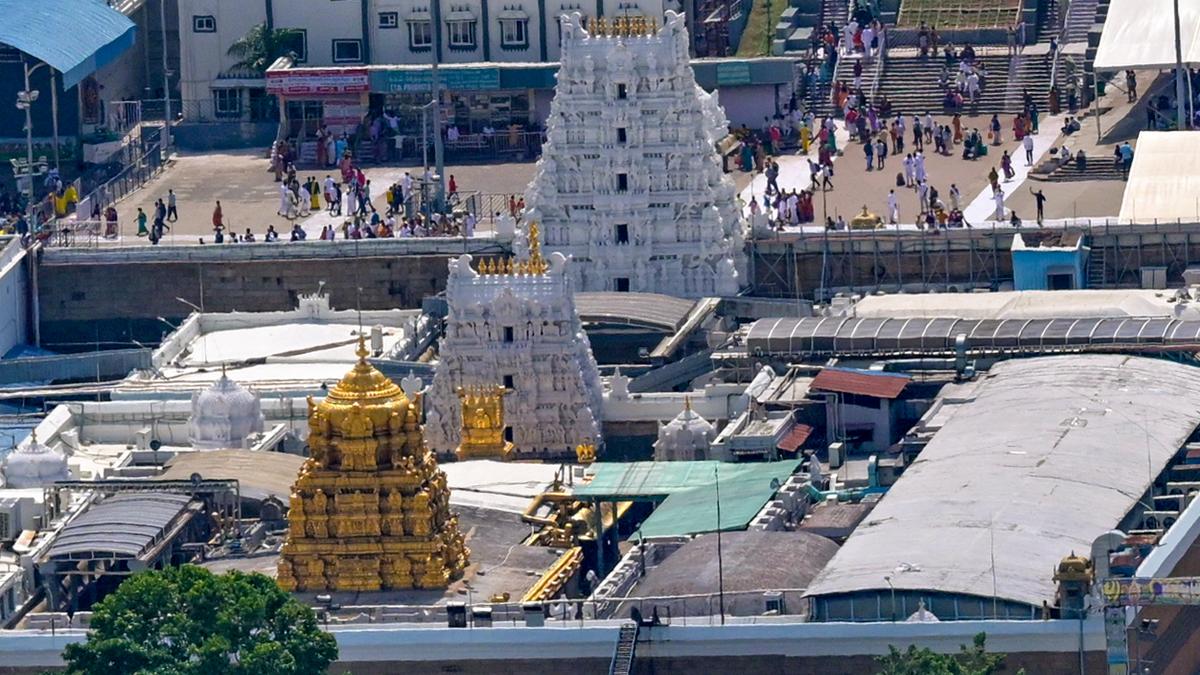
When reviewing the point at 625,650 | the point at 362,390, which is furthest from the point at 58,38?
the point at 625,650

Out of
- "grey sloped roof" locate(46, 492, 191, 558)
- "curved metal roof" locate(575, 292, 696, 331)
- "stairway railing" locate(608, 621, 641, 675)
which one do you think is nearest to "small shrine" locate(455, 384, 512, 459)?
"curved metal roof" locate(575, 292, 696, 331)

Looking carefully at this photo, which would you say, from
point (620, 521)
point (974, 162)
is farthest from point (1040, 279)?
point (620, 521)

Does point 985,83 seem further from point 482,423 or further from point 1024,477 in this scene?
point 1024,477

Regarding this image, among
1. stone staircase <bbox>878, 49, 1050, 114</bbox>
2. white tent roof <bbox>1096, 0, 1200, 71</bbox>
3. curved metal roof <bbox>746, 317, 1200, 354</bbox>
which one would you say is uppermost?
white tent roof <bbox>1096, 0, 1200, 71</bbox>

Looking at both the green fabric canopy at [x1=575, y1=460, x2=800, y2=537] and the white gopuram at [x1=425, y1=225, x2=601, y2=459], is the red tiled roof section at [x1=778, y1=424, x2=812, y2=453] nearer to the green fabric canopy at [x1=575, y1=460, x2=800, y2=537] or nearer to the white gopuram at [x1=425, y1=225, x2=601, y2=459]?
the green fabric canopy at [x1=575, y1=460, x2=800, y2=537]

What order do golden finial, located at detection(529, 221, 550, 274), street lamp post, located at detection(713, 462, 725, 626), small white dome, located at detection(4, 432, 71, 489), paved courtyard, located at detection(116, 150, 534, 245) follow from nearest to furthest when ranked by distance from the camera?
street lamp post, located at detection(713, 462, 725, 626) < small white dome, located at detection(4, 432, 71, 489) < golden finial, located at detection(529, 221, 550, 274) < paved courtyard, located at detection(116, 150, 534, 245)

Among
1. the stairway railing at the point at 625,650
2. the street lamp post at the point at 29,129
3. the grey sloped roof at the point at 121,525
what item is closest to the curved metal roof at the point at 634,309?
the street lamp post at the point at 29,129

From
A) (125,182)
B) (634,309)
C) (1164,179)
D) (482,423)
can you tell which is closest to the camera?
(482,423)
